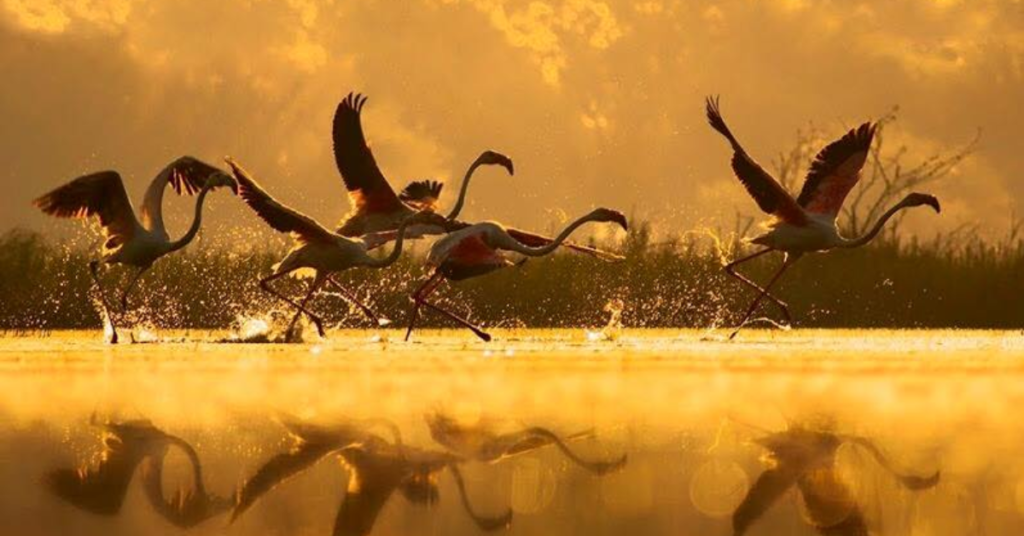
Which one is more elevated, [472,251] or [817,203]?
[817,203]

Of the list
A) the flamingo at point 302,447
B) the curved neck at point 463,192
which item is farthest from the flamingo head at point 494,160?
the flamingo at point 302,447

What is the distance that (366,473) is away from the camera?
20.9 ft

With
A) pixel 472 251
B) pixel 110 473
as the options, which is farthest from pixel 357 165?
pixel 110 473

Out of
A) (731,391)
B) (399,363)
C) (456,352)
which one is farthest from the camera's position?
(456,352)

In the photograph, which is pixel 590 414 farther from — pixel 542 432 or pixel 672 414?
pixel 542 432

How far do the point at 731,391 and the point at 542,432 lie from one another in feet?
9.37

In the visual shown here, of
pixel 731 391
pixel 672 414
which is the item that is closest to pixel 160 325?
pixel 731 391

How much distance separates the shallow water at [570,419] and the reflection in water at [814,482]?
2 centimetres

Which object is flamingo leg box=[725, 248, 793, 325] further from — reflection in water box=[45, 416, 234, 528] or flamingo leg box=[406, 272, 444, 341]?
reflection in water box=[45, 416, 234, 528]

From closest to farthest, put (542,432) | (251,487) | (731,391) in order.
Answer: (251,487), (542,432), (731,391)

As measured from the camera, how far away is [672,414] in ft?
29.6

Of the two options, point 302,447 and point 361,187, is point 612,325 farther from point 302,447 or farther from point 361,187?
point 302,447

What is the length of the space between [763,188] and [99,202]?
605 cm

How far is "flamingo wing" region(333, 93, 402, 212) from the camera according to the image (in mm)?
17656
